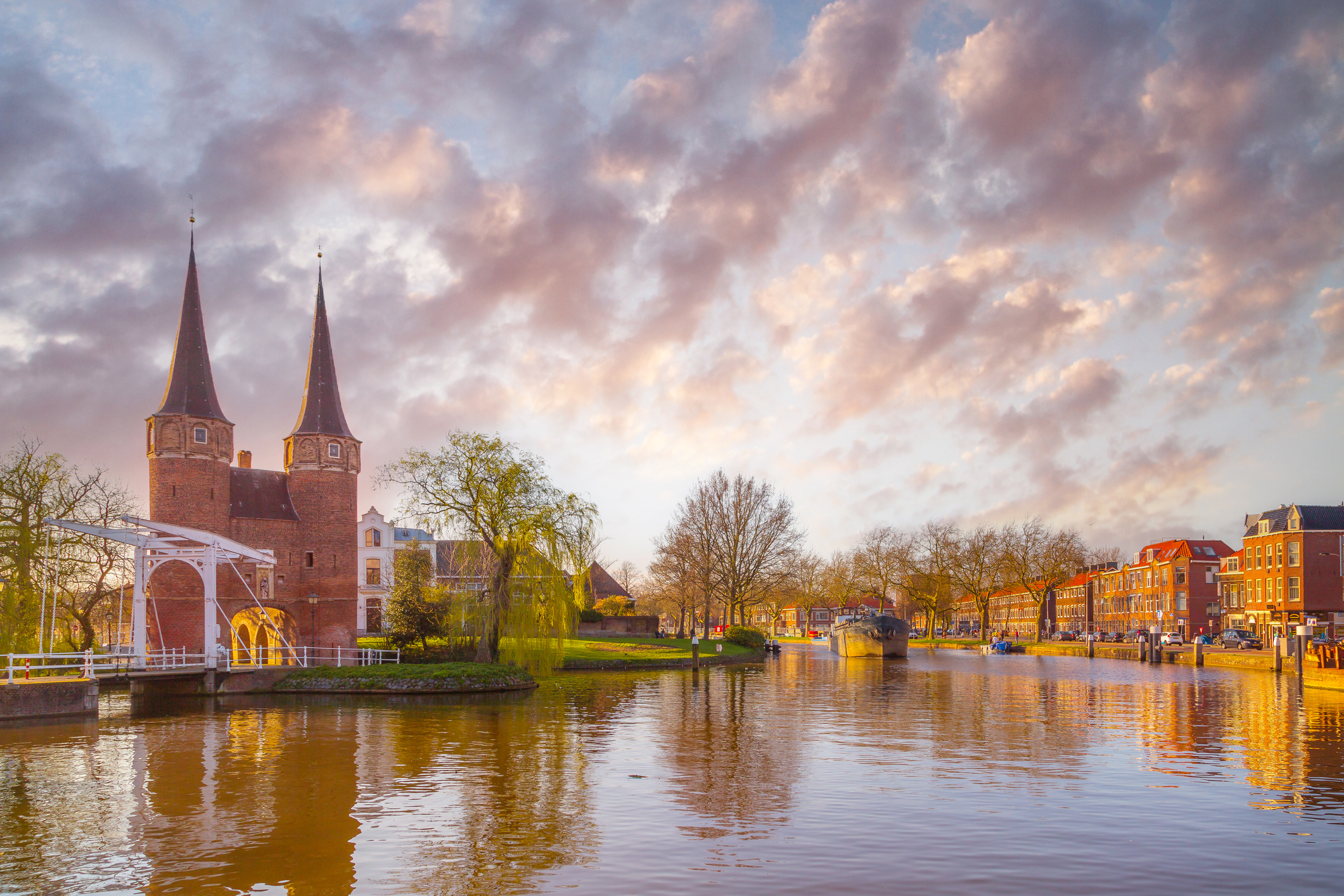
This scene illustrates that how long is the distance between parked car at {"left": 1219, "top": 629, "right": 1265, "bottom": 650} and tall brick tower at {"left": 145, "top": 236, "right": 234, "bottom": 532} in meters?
65.1

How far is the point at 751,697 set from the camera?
1419 inches

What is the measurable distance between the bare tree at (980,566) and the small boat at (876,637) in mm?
18101

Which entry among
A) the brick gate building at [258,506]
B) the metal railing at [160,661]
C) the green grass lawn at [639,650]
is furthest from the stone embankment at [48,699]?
the green grass lawn at [639,650]

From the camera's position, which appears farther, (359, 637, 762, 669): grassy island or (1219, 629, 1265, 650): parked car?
(1219, 629, 1265, 650): parked car

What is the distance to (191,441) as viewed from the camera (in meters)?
48.7

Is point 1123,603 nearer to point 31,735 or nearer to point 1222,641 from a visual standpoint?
point 1222,641

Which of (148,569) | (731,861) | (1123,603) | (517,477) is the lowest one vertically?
(1123,603)

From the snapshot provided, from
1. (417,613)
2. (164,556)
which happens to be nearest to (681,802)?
(417,613)

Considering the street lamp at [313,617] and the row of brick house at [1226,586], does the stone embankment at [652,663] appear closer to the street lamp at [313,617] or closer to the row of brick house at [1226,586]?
the street lamp at [313,617]

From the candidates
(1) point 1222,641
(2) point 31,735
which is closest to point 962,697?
(2) point 31,735

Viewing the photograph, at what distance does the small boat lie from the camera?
6956 cm

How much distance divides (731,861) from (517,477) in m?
28.4

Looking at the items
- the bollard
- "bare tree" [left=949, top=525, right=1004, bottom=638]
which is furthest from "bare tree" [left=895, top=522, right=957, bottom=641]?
the bollard

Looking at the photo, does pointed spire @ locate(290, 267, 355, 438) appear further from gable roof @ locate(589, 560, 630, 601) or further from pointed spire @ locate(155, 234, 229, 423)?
gable roof @ locate(589, 560, 630, 601)
